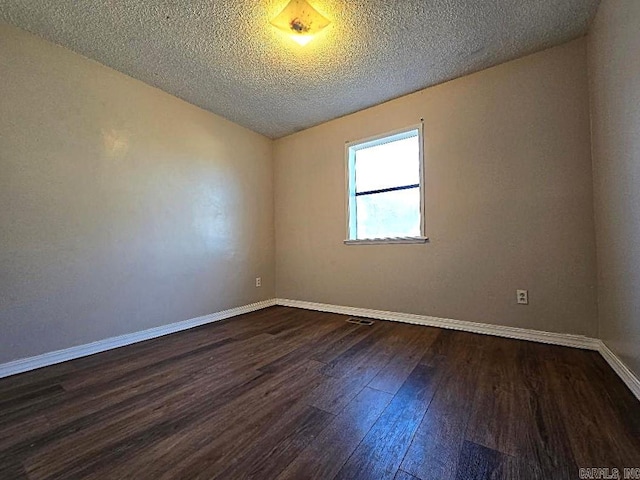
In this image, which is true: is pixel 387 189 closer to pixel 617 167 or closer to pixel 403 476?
pixel 617 167

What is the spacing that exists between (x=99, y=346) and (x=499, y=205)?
3587mm

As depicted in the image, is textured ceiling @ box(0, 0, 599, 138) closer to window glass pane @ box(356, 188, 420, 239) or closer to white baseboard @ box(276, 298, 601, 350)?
A: window glass pane @ box(356, 188, 420, 239)

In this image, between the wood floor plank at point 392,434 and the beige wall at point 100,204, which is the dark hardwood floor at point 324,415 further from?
the beige wall at point 100,204

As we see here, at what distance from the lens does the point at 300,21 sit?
5.79 feet

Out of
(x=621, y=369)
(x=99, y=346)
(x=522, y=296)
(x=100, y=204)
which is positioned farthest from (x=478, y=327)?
(x=100, y=204)

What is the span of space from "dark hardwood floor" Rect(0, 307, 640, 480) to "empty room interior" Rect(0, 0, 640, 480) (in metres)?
0.01

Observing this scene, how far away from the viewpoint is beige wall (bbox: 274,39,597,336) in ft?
6.64

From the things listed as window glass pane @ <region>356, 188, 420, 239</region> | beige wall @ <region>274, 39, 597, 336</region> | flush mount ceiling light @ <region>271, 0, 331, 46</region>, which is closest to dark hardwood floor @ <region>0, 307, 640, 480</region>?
beige wall @ <region>274, 39, 597, 336</region>

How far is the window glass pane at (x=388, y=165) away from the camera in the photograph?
2.84 meters

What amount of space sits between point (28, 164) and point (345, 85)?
2.65 metres

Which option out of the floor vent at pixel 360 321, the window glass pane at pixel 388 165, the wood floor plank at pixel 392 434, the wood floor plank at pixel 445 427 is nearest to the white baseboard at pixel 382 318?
the floor vent at pixel 360 321

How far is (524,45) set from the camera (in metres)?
2.10

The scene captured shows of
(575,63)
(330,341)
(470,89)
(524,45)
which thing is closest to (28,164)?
(330,341)

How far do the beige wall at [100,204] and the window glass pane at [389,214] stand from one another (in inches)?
64.7
